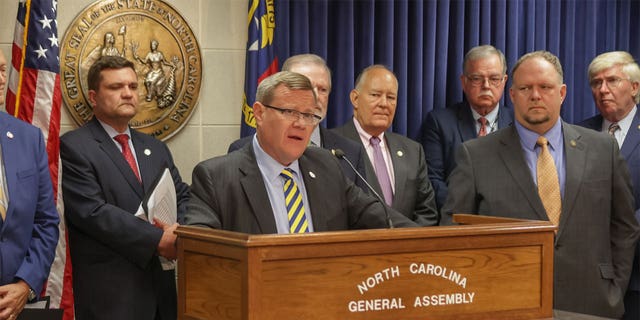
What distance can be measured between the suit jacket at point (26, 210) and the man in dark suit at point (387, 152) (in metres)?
1.56

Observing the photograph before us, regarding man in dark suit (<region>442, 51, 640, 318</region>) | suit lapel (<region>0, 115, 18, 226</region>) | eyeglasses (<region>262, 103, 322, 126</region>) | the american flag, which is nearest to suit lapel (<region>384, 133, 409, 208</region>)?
man in dark suit (<region>442, 51, 640, 318</region>)

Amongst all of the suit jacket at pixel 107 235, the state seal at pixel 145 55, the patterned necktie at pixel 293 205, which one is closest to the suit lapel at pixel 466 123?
the state seal at pixel 145 55

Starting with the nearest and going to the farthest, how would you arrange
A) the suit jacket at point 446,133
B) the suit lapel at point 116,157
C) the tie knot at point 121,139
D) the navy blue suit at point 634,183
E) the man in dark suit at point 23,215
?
1. the man in dark suit at point 23,215
2. the suit lapel at point 116,157
3. the tie knot at point 121,139
4. the navy blue suit at point 634,183
5. the suit jacket at point 446,133

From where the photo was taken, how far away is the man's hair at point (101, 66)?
4.30 m

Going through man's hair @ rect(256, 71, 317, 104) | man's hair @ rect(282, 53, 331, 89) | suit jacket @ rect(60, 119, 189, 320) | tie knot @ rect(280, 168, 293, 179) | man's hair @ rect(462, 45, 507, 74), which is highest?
man's hair @ rect(462, 45, 507, 74)

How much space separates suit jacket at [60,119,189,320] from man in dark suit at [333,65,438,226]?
1148mm

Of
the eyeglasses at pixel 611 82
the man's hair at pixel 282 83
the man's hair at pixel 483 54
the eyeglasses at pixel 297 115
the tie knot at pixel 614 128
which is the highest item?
the man's hair at pixel 483 54

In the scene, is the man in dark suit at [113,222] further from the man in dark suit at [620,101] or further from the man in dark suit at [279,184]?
the man in dark suit at [620,101]

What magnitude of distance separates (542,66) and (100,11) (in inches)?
87.9

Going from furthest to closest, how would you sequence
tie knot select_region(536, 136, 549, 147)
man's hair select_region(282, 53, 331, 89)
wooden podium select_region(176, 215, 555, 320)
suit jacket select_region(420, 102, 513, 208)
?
1. suit jacket select_region(420, 102, 513, 208)
2. man's hair select_region(282, 53, 331, 89)
3. tie knot select_region(536, 136, 549, 147)
4. wooden podium select_region(176, 215, 555, 320)

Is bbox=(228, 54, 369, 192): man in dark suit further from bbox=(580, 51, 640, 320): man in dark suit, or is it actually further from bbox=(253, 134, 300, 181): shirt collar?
bbox=(580, 51, 640, 320): man in dark suit

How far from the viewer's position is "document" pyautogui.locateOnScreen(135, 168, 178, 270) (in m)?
3.95

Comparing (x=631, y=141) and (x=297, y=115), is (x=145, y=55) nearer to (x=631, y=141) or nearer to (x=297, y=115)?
(x=297, y=115)

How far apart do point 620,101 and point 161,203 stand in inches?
99.5
